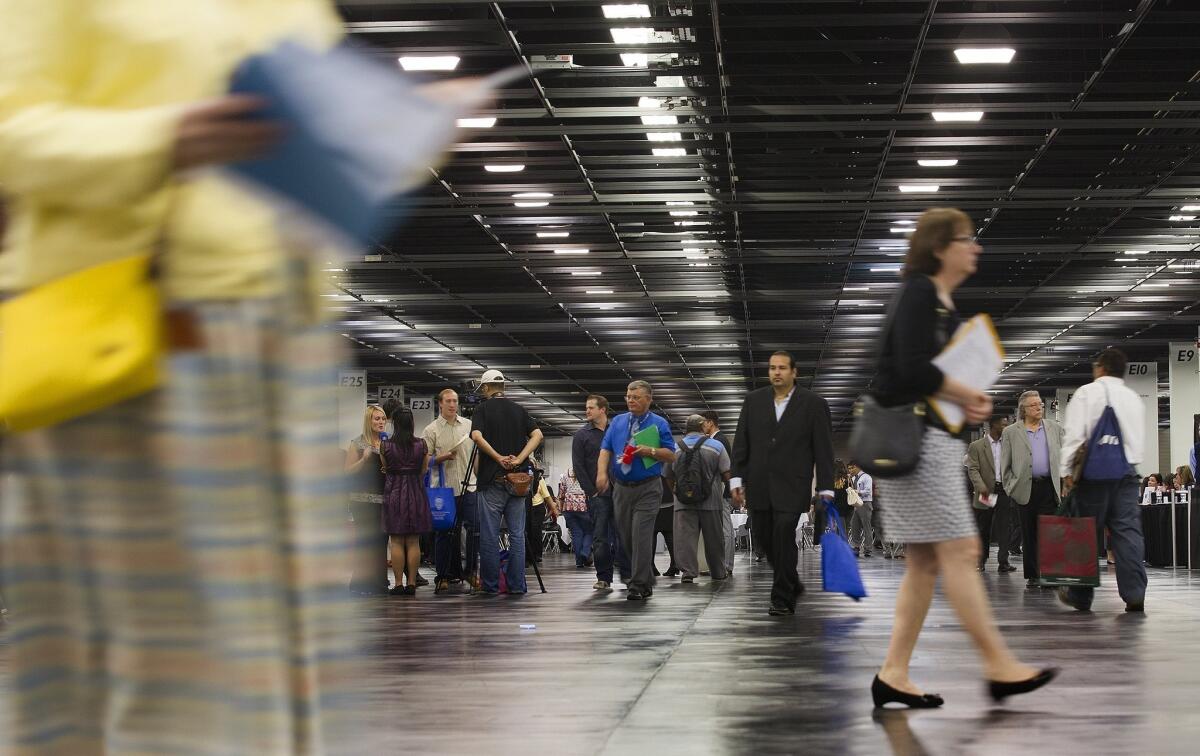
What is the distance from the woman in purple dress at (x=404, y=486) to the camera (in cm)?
1257

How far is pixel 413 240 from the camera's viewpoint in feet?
66.6

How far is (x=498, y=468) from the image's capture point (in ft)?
38.8

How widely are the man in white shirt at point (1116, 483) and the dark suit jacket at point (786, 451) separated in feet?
5.67

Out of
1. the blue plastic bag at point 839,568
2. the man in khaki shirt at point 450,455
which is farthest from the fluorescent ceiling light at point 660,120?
the blue plastic bag at point 839,568

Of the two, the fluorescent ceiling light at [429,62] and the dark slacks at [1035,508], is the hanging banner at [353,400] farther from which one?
the dark slacks at [1035,508]

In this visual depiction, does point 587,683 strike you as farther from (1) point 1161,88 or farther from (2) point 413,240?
(2) point 413,240

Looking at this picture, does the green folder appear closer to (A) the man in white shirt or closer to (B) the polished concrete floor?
(B) the polished concrete floor

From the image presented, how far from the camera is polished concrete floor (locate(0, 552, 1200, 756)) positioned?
4.01m

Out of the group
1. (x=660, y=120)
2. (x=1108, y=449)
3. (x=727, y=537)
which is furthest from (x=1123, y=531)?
(x=727, y=537)

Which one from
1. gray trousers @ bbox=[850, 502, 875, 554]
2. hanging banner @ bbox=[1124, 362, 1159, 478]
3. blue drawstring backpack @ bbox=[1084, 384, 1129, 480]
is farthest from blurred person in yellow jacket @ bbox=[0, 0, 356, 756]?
hanging banner @ bbox=[1124, 362, 1159, 478]

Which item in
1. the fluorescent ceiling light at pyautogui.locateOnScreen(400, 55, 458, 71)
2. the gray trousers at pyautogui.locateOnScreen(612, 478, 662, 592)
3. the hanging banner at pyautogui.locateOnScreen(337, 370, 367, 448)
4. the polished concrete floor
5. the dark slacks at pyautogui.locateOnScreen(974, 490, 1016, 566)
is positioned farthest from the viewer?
the hanging banner at pyautogui.locateOnScreen(337, 370, 367, 448)

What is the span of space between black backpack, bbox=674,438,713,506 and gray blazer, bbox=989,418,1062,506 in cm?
300

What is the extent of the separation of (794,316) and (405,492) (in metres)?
16.1

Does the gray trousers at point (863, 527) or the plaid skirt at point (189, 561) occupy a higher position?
the plaid skirt at point (189, 561)
